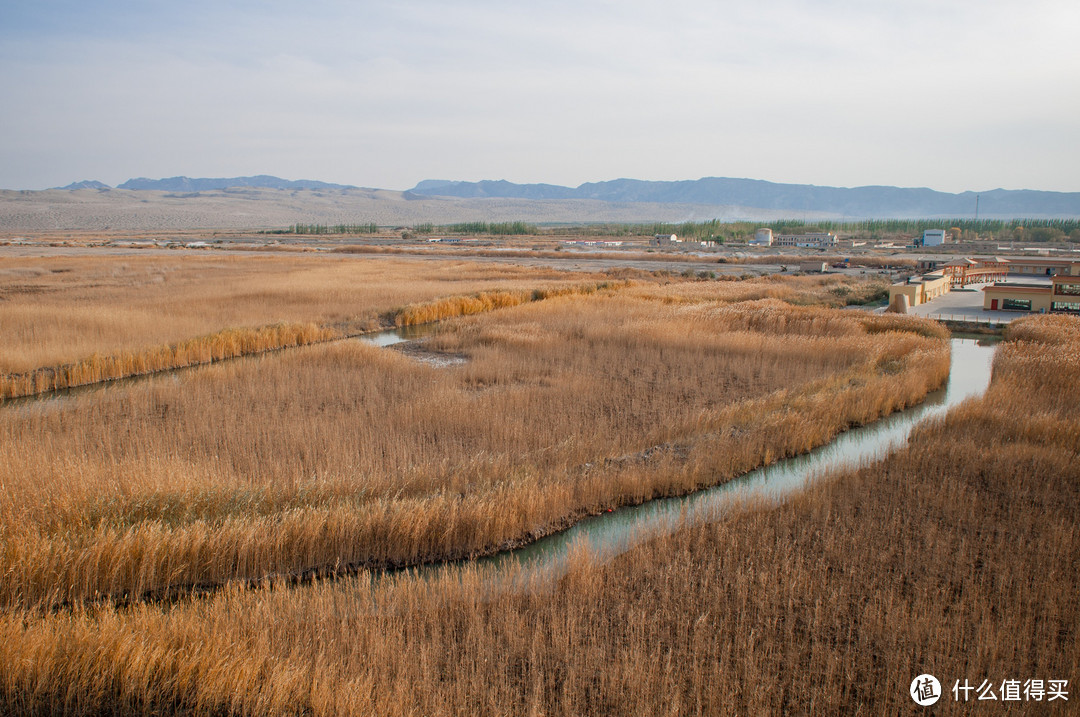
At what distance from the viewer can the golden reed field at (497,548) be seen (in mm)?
4957

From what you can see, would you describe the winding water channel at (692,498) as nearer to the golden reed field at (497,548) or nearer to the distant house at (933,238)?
the golden reed field at (497,548)

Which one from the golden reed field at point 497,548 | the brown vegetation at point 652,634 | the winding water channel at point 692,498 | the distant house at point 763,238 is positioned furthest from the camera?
the distant house at point 763,238

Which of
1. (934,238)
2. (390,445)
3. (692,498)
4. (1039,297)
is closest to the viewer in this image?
(692,498)

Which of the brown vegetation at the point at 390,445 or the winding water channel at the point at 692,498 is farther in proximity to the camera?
the winding water channel at the point at 692,498

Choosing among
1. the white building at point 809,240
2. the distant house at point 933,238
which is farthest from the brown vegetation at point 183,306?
the distant house at point 933,238

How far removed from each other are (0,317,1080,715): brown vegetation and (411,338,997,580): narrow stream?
1.75 ft

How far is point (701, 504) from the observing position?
28.5 ft

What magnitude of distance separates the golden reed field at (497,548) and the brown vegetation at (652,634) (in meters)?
0.03

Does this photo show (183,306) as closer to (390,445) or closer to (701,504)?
(390,445)

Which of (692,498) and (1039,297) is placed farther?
(1039,297)

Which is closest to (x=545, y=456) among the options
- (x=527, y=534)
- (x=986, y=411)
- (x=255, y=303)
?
(x=527, y=534)

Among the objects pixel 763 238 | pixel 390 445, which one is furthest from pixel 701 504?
pixel 763 238

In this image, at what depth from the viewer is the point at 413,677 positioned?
5.11 m

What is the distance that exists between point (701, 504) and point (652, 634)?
3229 mm
